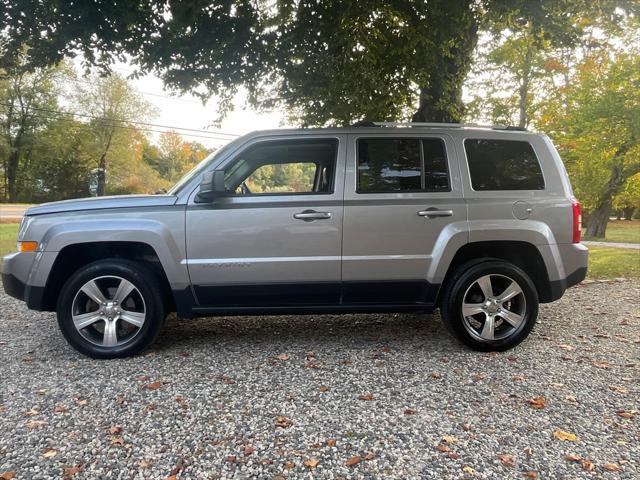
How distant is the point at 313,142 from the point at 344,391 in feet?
7.02

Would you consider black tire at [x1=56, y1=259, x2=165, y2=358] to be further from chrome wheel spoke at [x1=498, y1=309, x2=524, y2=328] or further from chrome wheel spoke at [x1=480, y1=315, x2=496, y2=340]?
chrome wheel spoke at [x1=498, y1=309, x2=524, y2=328]

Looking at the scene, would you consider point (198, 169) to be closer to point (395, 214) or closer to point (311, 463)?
point (395, 214)

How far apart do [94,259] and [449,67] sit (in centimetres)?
626

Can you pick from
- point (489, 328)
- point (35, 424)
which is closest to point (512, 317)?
point (489, 328)

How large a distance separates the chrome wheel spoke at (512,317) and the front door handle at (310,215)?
1.79 metres

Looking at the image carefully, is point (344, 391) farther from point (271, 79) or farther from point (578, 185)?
point (578, 185)

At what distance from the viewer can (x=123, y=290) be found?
150 inches

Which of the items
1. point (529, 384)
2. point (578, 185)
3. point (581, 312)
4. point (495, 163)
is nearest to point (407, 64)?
point (495, 163)

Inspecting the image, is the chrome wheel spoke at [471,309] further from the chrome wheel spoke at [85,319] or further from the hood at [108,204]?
the chrome wheel spoke at [85,319]

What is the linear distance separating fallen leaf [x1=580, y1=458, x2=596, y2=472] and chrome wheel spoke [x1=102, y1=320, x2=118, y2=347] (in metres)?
3.51

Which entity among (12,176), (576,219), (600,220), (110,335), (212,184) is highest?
(12,176)

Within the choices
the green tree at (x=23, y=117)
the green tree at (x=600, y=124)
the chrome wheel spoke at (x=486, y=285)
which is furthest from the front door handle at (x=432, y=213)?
the green tree at (x=23, y=117)

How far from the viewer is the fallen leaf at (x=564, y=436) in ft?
8.60

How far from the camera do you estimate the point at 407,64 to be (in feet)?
21.9
